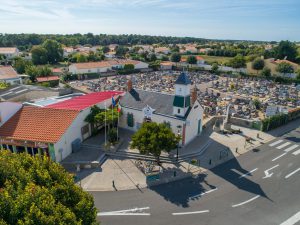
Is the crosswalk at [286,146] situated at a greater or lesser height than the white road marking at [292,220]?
greater

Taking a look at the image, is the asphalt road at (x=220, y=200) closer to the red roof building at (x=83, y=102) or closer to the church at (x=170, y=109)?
the church at (x=170, y=109)

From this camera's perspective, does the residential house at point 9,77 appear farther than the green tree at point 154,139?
Yes

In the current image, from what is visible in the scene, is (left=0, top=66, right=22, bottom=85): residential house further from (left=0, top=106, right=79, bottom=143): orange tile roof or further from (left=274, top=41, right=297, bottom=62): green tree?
(left=274, top=41, right=297, bottom=62): green tree

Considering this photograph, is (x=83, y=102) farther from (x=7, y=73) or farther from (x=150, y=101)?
(x=7, y=73)

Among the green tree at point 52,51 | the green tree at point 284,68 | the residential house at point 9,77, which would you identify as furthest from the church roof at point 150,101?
the green tree at point 52,51

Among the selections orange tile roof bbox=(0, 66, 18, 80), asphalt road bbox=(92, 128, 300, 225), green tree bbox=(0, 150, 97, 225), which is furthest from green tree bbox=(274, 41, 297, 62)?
green tree bbox=(0, 150, 97, 225)
